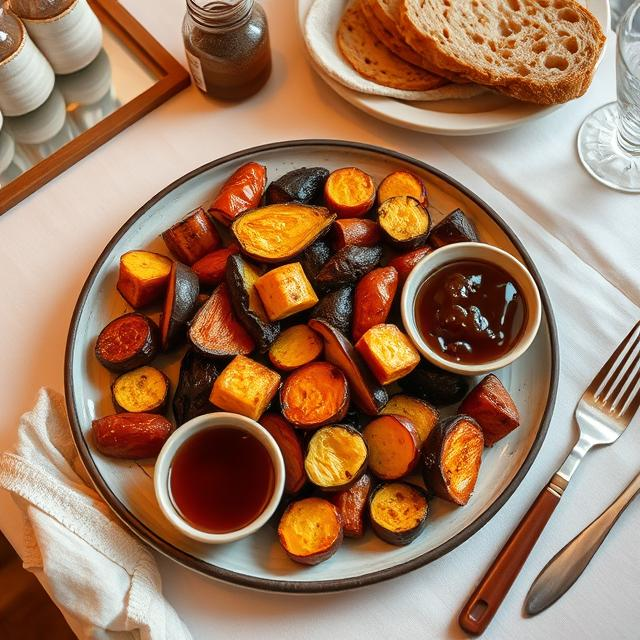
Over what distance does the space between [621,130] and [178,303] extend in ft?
3.77

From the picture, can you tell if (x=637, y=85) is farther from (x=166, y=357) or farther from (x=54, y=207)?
(x=54, y=207)

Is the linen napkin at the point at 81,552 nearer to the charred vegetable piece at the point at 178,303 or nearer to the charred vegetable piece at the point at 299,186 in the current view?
the charred vegetable piece at the point at 178,303

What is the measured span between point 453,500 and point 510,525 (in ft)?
0.56

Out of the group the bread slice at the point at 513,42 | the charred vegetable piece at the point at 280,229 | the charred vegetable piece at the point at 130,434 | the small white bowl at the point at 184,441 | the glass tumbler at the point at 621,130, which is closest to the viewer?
the small white bowl at the point at 184,441

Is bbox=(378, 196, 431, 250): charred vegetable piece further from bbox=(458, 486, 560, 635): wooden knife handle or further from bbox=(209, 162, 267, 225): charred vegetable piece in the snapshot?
bbox=(458, 486, 560, 635): wooden knife handle

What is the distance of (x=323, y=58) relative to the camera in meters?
1.80

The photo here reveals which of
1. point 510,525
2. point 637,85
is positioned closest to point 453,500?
point 510,525

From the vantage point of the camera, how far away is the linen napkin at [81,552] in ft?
4.28

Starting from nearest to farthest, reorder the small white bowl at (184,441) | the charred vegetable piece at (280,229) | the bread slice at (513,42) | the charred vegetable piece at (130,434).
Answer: the small white bowl at (184,441) < the charred vegetable piece at (130,434) < the charred vegetable piece at (280,229) < the bread slice at (513,42)

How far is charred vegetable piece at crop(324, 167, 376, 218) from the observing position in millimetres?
1604

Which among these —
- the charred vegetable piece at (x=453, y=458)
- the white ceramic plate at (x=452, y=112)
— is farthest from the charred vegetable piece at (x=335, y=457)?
the white ceramic plate at (x=452, y=112)

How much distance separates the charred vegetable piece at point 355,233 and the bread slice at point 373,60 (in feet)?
1.39

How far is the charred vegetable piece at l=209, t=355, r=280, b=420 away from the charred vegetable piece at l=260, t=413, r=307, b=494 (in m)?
0.03

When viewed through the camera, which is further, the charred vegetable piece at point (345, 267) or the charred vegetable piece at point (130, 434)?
the charred vegetable piece at point (345, 267)
